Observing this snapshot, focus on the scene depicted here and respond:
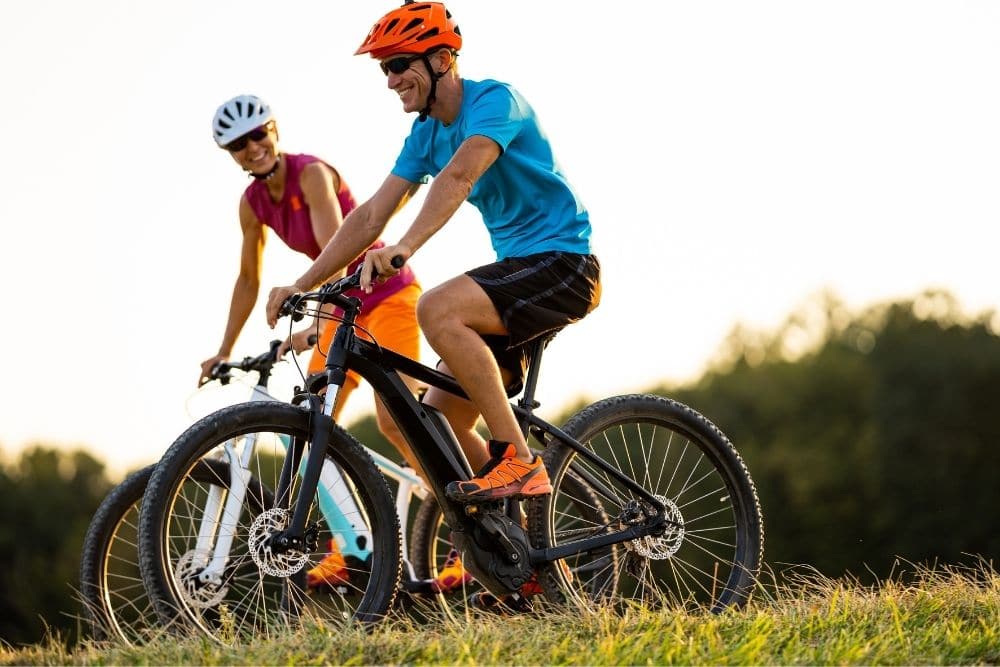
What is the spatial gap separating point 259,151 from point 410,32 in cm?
154

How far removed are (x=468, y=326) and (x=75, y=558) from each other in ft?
122

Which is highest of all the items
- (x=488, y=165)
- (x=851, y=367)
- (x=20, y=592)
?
(x=488, y=165)

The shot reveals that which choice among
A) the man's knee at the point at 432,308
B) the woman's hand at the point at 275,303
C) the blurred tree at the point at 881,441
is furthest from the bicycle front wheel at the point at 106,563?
Result: the blurred tree at the point at 881,441

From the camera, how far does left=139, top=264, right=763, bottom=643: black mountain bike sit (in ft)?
16.5

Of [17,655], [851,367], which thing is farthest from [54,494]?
[17,655]

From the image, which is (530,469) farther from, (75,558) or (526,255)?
(75,558)

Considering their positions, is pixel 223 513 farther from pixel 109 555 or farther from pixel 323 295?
pixel 323 295

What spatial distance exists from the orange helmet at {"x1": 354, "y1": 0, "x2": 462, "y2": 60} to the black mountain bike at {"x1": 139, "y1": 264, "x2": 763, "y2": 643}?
37.1 inches

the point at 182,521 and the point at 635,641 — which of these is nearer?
the point at 635,641

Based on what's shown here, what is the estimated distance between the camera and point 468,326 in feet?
17.3

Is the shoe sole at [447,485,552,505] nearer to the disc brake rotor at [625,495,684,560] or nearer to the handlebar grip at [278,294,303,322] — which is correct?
the disc brake rotor at [625,495,684,560]

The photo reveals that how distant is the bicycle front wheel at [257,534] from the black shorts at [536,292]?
74 cm

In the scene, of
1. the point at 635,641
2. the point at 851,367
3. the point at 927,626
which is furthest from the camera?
the point at 851,367

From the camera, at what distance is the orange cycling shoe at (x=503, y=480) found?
533cm
